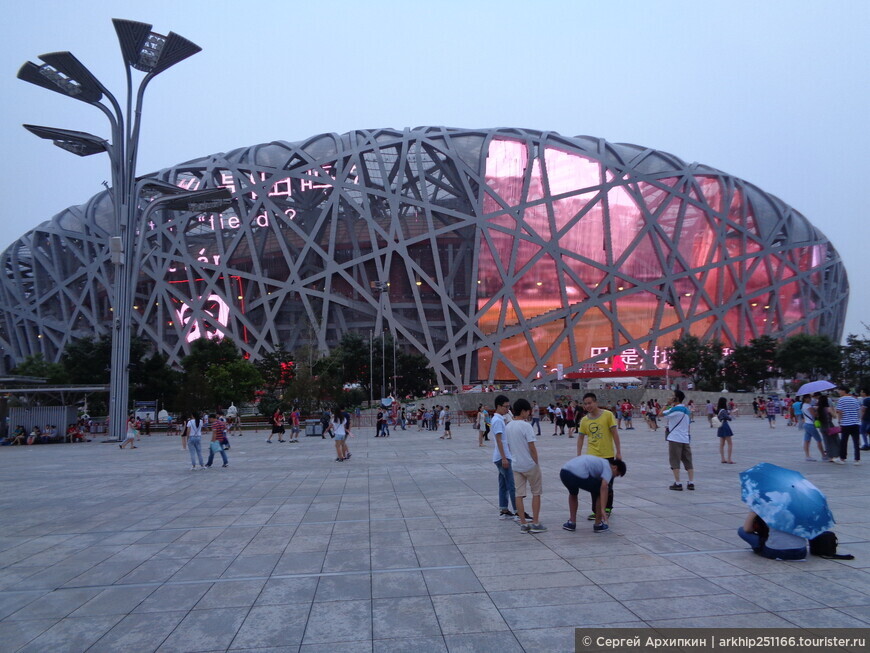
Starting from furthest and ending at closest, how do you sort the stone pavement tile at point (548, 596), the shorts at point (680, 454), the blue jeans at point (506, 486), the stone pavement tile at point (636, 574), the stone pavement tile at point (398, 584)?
1. the shorts at point (680, 454)
2. the blue jeans at point (506, 486)
3. the stone pavement tile at point (636, 574)
4. the stone pavement tile at point (398, 584)
5. the stone pavement tile at point (548, 596)

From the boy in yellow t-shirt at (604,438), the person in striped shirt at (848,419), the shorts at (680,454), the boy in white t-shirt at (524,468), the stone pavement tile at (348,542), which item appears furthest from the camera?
the person in striped shirt at (848,419)

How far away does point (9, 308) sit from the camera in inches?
2771

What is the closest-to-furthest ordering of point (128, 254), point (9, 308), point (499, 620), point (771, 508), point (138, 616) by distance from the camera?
point (499, 620)
point (138, 616)
point (771, 508)
point (128, 254)
point (9, 308)

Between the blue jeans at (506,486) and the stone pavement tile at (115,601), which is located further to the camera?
the blue jeans at (506,486)

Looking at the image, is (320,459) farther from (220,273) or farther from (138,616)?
(220,273)

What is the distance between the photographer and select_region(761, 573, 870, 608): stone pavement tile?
4648 mm

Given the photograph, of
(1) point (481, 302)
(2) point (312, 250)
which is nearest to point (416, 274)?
(1) point (481, 302)

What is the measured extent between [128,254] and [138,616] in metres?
28.7

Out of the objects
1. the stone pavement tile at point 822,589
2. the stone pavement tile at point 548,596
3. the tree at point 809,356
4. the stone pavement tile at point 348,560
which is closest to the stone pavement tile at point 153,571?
the stone pavement tile at point 348,560

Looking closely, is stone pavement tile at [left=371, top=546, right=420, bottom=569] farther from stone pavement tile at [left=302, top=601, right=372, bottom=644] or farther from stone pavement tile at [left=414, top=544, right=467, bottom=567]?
stone pavement tile at [left=302, top=601, right=372, bottom=644]

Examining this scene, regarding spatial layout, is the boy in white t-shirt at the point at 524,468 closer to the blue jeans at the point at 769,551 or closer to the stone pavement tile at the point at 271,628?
the blue jeans at the point at 769,551

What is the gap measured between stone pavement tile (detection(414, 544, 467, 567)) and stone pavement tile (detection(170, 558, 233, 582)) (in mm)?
1844

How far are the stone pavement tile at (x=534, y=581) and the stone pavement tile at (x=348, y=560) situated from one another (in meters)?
1.25

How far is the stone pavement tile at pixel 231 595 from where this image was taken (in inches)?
201
